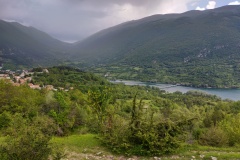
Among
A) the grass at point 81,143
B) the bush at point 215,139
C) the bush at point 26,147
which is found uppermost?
the bush at point 26,147

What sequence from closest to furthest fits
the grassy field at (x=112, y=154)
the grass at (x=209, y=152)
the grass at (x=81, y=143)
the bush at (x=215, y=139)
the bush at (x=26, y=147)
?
the bush at (x=26, y=147) → the grassy field at (x=112, y=154) → the grass at (x=209, y=152) → the grass at (x=81, y=143) → the bush at (x=215, y=139)

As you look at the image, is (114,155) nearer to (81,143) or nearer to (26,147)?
(81,143)

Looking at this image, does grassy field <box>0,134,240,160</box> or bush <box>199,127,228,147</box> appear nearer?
grassy field <box>0,134,240,160</box>

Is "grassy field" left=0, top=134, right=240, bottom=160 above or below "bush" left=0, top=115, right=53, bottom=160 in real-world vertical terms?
below

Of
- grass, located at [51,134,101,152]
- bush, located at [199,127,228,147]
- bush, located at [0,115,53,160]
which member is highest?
bush, located at [0,115,53,160]

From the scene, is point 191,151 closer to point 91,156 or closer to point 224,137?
point 224,137

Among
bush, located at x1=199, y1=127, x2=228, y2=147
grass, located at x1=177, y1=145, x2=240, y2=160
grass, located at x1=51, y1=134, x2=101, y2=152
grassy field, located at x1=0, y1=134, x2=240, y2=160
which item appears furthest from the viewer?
bush, located at x1=199, y1=127, x2=228, y2=147

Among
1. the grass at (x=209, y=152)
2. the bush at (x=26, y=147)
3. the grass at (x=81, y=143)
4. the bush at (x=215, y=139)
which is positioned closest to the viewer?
the bush at (x=26, y=147)

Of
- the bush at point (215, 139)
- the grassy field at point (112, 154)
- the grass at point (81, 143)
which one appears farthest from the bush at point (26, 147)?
the bush at point (215, 139)

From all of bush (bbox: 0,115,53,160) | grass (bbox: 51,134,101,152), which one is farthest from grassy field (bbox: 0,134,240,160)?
bush (bbox: 0,115,53,160)

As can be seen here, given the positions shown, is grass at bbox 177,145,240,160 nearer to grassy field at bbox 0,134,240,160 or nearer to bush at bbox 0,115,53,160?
grassy field at bbox 0,134,240,160

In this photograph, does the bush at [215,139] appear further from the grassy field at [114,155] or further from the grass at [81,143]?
the grass at [81,143]

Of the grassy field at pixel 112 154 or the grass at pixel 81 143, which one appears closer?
the grassy field at pixel 112 154

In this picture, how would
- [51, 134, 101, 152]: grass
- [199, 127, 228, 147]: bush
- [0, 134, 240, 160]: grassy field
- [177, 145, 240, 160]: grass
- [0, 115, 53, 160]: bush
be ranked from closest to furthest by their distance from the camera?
[0, 115, 53, 160]: bush → [0, 134, 240, 160]: grassy field → [177, 145, 240, 160]: grass → [51, 134, 101, 152]: grass → [199, 127, 228, 147]: bush
